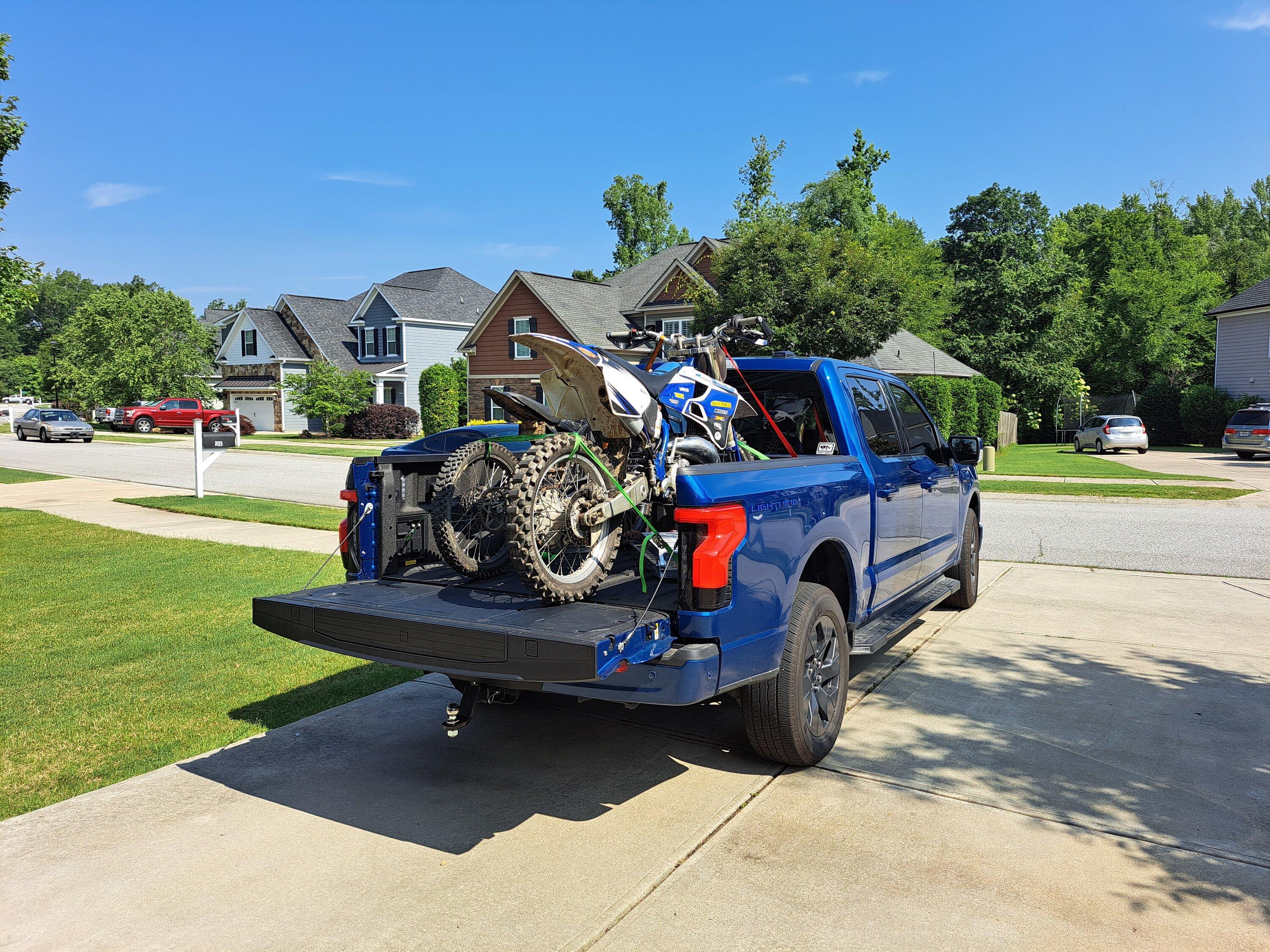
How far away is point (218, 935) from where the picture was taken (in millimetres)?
3047

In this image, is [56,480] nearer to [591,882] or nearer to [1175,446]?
[591,882]

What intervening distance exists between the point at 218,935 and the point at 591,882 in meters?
1.29

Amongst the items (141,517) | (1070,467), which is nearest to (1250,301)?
(1070,467)

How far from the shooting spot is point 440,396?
1610 inches

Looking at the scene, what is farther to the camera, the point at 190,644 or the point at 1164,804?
the point at 190,644

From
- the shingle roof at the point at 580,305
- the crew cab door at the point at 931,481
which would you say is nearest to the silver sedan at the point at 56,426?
the shingle roof at the point at 580,305

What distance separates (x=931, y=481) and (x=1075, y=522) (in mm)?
8723

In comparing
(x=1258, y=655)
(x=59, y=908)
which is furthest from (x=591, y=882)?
(x=1258, y=655)

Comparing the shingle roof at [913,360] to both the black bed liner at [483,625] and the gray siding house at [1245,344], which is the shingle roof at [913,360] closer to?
the gray siding house at [1245,344]

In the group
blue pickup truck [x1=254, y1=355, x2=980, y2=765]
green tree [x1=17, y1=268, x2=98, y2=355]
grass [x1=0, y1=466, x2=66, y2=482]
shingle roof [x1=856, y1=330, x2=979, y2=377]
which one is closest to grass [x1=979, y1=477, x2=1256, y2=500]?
blue pickup truck [x1=254, y1=355, x2=980, y2=765]

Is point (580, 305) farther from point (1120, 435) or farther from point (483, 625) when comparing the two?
point (483, 625)

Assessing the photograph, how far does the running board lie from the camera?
4809 millimetres

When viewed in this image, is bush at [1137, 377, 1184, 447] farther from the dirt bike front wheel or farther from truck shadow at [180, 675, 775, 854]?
the dirt bike front wheel

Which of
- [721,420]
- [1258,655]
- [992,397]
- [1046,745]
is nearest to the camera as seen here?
[1046,745]
